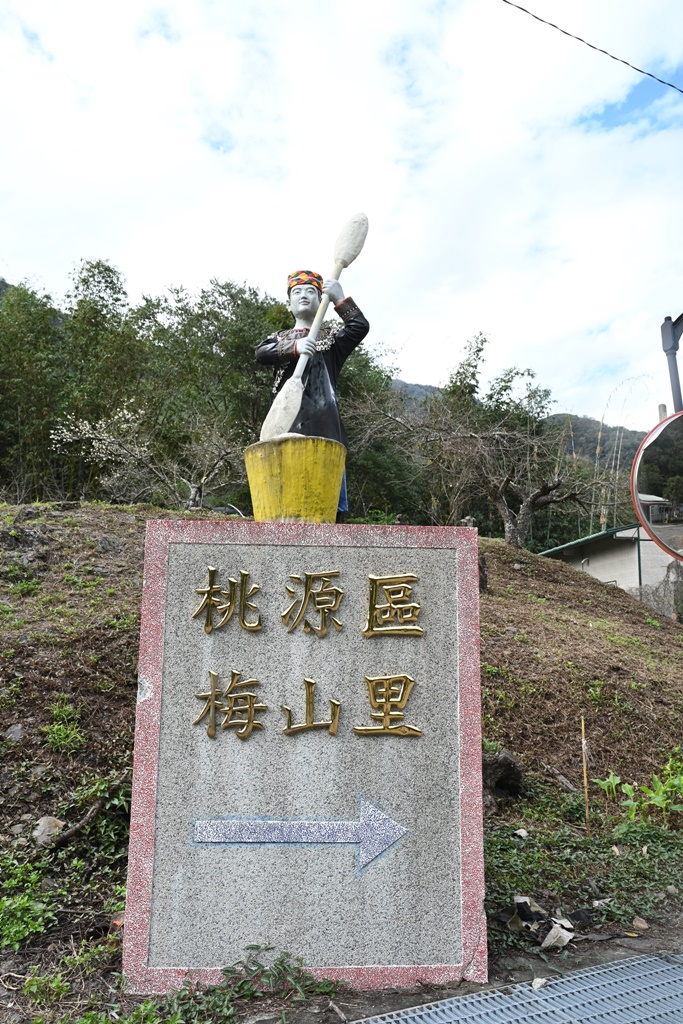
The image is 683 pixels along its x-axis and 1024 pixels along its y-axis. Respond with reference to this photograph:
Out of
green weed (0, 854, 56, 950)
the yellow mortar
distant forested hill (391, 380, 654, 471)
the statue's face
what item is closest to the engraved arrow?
green weed (0, 854, 56, 950)

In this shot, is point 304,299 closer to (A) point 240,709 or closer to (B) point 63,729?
(A) point 240,709

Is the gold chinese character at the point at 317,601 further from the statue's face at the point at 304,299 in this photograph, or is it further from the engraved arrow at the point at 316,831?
the statue's face at the point at 304,299

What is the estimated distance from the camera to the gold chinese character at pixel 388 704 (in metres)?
2.84

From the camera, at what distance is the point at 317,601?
2912 mm

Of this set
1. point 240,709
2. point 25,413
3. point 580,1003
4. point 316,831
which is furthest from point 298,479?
point 25,413

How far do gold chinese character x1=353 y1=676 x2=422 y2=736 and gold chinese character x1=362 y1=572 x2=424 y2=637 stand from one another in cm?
18

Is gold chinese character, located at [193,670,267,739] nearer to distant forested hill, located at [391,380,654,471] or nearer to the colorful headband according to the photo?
the colorful headband

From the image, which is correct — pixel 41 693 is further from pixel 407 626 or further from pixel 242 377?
pixel 242 377

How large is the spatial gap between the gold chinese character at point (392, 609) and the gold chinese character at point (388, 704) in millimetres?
176

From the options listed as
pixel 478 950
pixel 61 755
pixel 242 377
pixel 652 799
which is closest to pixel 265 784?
pixel 478 950

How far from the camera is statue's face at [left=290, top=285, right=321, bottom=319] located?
13.2 ft

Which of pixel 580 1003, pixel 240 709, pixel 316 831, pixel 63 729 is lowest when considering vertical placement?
pixel 580 1003

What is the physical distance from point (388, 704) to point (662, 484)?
50.4 inches

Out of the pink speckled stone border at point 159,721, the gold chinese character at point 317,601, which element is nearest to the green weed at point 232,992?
the pink speckled stone border at point 159,721
